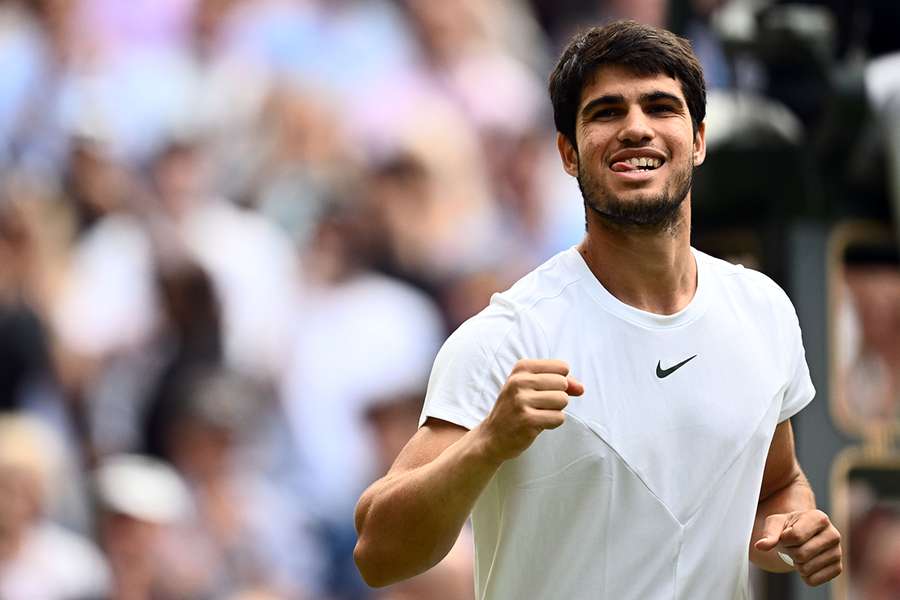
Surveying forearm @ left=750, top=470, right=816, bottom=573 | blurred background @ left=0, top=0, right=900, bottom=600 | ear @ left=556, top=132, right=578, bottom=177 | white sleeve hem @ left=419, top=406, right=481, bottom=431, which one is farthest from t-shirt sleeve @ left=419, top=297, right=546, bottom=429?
blurred background @ left=0, top=0, right=900, bottom=600

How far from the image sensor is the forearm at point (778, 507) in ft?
8.39

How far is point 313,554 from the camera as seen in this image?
6254 millimetres

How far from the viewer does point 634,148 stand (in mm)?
2404

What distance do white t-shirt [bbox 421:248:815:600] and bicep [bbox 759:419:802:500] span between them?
167 mm

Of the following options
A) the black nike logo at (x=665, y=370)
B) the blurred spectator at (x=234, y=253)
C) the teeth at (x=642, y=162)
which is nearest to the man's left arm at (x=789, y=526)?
the black nike logo at (x=665, y=370)

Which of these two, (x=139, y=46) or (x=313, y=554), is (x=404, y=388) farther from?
(x=139, y=46)

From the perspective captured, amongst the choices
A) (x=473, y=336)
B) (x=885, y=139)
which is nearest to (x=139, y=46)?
(x=885, y=139)

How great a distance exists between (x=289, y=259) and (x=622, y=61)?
4.13 m

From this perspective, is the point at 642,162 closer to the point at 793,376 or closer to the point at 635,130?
the point at 635,130

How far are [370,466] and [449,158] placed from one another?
57.6 inches

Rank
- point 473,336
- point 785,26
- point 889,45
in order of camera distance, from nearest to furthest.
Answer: point 473,336, point 785,26, point 889,45

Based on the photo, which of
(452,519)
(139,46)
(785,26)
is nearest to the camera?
(452,519)

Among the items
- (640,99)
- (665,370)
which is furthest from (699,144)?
(665,370)

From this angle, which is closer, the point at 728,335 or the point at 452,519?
the point at 452,519
